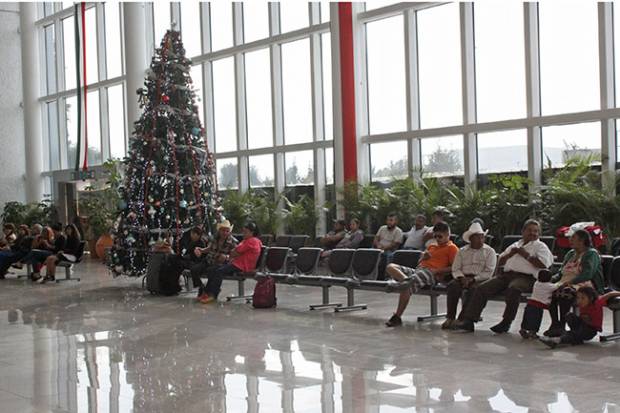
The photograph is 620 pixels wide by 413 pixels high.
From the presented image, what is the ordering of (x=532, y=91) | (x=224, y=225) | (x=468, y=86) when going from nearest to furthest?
(x=224, y=225)
(x=532, y=91)
(x=468, y=86)

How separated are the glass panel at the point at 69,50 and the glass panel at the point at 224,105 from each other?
304 inches

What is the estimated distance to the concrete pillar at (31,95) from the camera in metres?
29.7

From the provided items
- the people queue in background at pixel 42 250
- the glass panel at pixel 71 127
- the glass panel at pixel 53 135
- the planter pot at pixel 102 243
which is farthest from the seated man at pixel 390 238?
the glass panel at pixel 53 135

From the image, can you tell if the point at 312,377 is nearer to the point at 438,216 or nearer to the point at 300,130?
the point at 438,216

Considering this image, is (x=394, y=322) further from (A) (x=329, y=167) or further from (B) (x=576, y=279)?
(A) (x=329, y=167)

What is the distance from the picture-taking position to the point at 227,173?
884 inches

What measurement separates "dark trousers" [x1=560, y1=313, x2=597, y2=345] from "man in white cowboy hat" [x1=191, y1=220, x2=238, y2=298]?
6.03 metres

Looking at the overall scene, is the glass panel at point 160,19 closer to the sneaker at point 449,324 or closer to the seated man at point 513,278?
the sneaker at point 449,324

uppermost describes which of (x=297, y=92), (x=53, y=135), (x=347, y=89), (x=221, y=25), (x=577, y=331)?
(x=221, y=25)

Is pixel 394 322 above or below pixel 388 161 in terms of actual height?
below

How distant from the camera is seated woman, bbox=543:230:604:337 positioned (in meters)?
8.16

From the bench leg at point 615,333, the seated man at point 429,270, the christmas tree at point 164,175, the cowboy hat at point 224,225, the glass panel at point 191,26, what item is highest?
the glass panel at point 191,26

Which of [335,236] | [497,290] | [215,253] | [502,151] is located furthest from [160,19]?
[497,290]

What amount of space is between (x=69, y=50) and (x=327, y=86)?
12.5 metres
